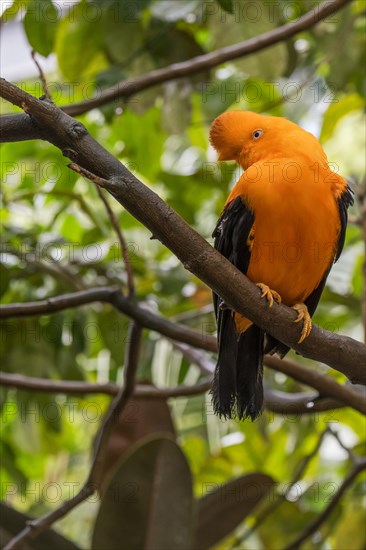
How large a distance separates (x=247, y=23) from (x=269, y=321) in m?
1.36

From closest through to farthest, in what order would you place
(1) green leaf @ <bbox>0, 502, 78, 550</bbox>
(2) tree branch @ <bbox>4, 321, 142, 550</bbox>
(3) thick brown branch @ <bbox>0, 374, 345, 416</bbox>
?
(2) tree branch @ <bbox>4, 321, 142, 550</bbox>
(1) green leaf @ <bbox>0, 502, 78, 550</bbox>
(3) thick brown branch @ <bbox>0, 374, 345, 416</bbox>

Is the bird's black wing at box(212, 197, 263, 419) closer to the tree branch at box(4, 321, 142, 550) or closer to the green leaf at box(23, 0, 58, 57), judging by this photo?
the tree branch at box(4, 321, 142, 550)

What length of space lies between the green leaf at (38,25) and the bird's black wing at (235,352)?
75cm

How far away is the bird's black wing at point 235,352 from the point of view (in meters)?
2.20

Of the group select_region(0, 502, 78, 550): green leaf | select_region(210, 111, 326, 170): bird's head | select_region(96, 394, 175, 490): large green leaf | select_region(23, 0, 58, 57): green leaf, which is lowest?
select_region(0, 502, 78, 550): green leaf

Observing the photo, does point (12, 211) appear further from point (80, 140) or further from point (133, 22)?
point (80, 140)

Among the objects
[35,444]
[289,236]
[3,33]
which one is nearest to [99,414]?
[35,444]

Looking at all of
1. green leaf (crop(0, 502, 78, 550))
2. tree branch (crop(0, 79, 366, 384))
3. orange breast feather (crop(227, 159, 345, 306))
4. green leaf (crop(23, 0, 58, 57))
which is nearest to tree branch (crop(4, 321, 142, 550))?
green leaf (crop(0, 502, 78, 550))

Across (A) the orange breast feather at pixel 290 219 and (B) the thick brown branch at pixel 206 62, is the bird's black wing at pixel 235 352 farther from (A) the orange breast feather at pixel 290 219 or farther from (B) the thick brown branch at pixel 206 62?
(B) the thick brown branch at pixel 206 62

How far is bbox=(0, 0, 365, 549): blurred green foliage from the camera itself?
291 cm

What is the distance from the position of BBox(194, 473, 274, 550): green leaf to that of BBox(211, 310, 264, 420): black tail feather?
1.42 ft

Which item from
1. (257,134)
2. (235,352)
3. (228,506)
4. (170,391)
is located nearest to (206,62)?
(257,134)

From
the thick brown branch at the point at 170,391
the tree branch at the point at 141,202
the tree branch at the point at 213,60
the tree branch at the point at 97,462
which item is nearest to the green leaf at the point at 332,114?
the tree branch at the point at 213,60

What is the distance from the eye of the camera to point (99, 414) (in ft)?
13.0
